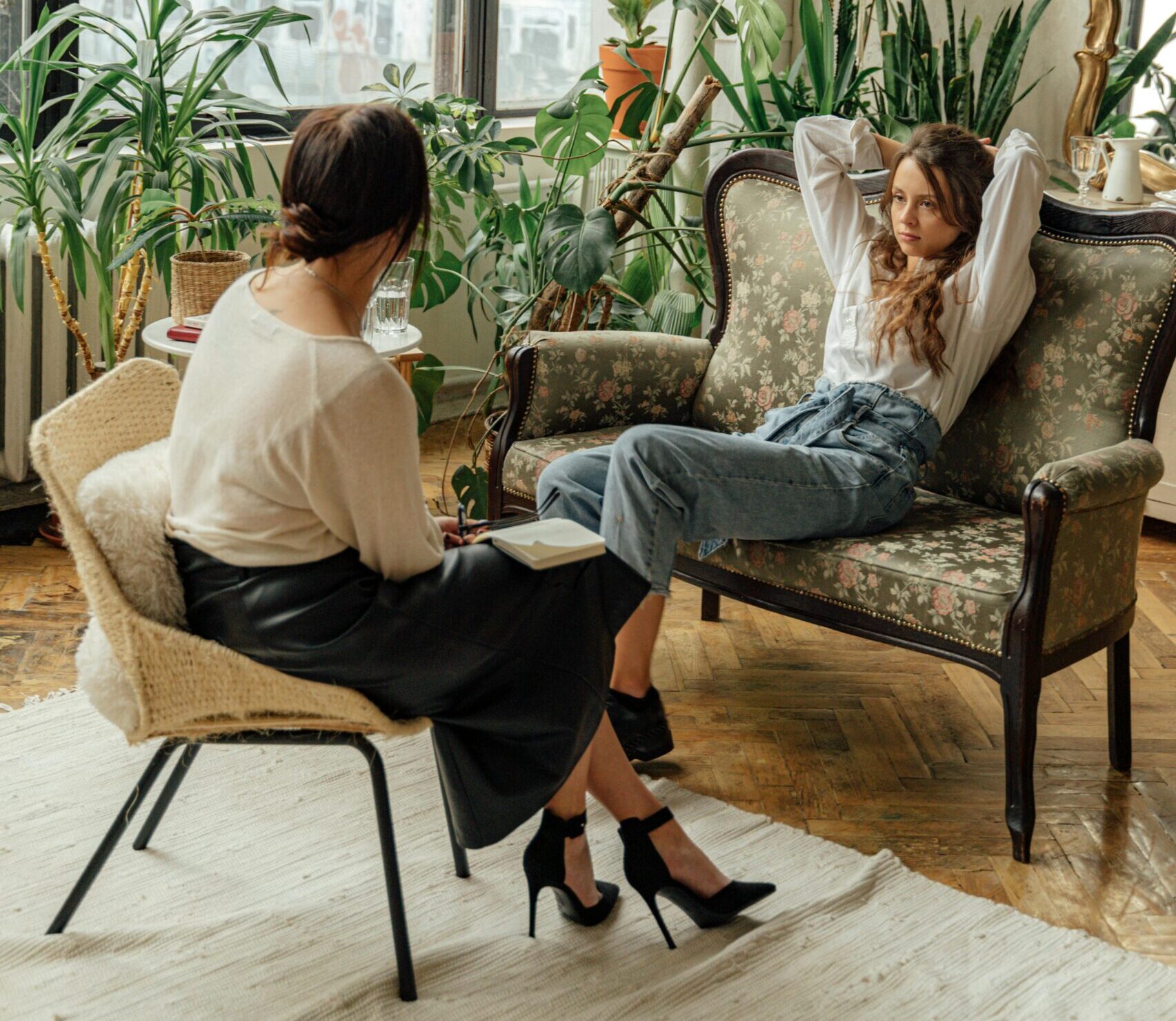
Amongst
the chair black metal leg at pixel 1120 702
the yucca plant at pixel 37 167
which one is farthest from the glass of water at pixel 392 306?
the chair black metal leg at pixel 1120 702

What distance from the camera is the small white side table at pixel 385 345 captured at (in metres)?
2.77

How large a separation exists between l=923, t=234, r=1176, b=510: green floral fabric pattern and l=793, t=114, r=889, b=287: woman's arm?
355 mm

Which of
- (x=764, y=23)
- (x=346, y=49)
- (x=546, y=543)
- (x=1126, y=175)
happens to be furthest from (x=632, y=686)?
(x=346, y=49)

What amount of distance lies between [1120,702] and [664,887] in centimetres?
103

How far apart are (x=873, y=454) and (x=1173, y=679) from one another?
987mm

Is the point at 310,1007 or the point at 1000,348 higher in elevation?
the point at 1000,348

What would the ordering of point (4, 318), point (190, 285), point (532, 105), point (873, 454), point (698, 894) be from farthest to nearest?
point (532, 105) < point (4, 318) < point (190, 285) < point (873, 454) < point (698, 894)

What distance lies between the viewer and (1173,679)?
2.90 metres

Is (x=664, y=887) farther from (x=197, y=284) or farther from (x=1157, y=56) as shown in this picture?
(x=1157, y=56)

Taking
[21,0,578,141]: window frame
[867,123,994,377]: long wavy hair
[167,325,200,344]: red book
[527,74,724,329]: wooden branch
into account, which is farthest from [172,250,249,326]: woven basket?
[21,0,578,141]: window frame

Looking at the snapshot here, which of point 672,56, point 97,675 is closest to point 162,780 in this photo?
point 97,675

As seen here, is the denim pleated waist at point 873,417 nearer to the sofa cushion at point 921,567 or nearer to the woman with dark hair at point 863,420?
the woman with dark hair at point 863,420

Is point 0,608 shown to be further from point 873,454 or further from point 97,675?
point 873,454

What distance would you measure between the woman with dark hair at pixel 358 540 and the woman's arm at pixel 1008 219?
3.32ft
